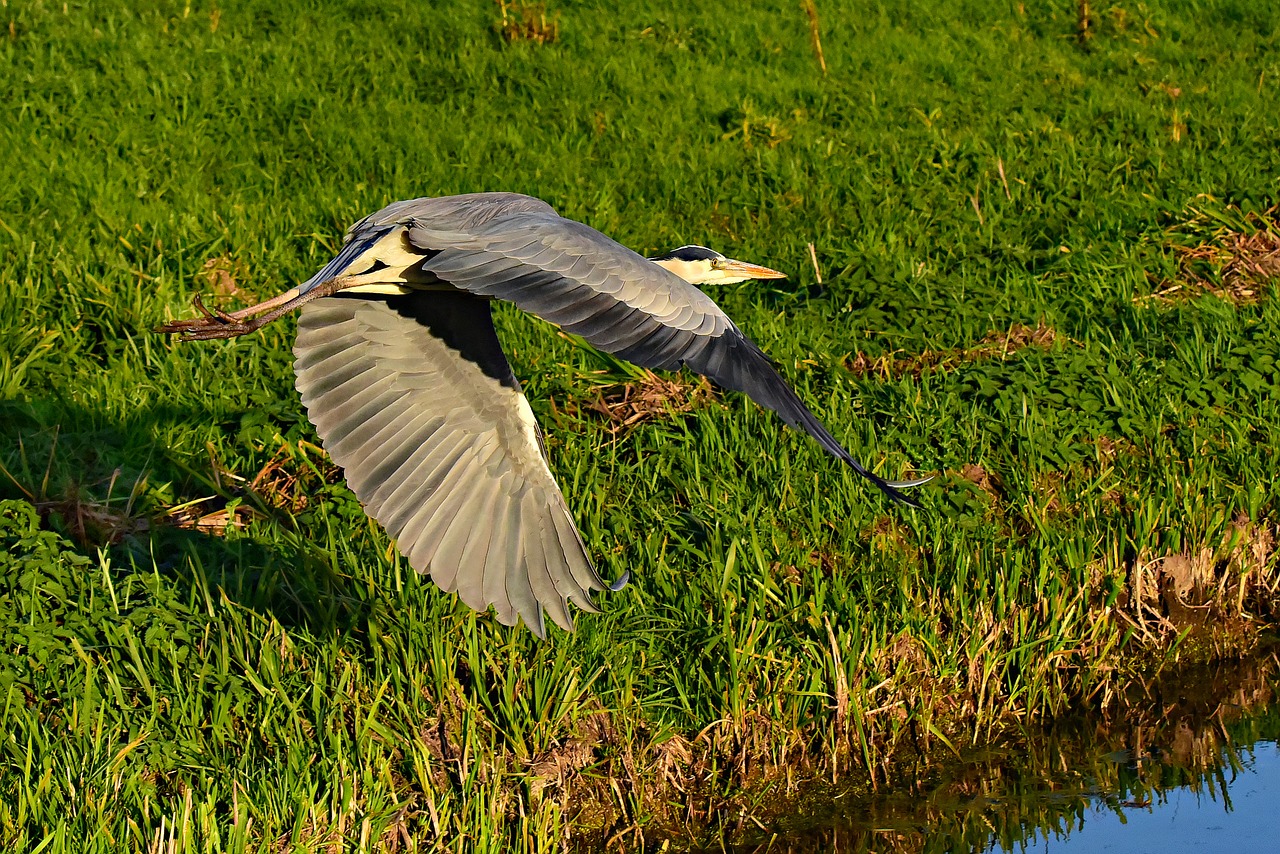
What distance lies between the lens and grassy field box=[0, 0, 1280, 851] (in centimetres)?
408

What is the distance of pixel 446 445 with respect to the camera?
411 cm

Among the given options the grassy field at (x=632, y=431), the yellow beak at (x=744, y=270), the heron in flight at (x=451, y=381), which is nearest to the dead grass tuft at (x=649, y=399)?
the grassy field at (x=632, y=431)

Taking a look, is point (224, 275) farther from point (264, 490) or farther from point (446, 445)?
point (446, 445)

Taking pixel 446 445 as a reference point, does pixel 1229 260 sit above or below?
below

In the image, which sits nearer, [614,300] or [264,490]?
[614,300]

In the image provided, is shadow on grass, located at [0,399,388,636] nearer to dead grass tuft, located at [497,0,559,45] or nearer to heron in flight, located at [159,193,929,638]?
heron in flight, located at [159,193,929,638]

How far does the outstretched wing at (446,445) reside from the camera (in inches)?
153

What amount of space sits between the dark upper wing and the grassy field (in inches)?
45.9

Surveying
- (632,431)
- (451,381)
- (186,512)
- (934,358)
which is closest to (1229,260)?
(934,358)

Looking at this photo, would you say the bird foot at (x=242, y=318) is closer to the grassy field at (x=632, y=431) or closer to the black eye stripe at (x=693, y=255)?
the grassy field at (x=632, y=431)

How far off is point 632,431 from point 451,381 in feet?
5.43

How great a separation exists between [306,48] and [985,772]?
20.7ft

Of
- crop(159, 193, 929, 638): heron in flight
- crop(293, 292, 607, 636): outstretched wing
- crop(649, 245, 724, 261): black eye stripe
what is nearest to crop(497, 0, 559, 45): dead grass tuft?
crop(649, 245, 724, 261): black eye stripe

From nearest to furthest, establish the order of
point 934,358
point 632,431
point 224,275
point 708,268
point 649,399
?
point 708,268
point 632,431
point 649,399
point 934,358
point 224,275
